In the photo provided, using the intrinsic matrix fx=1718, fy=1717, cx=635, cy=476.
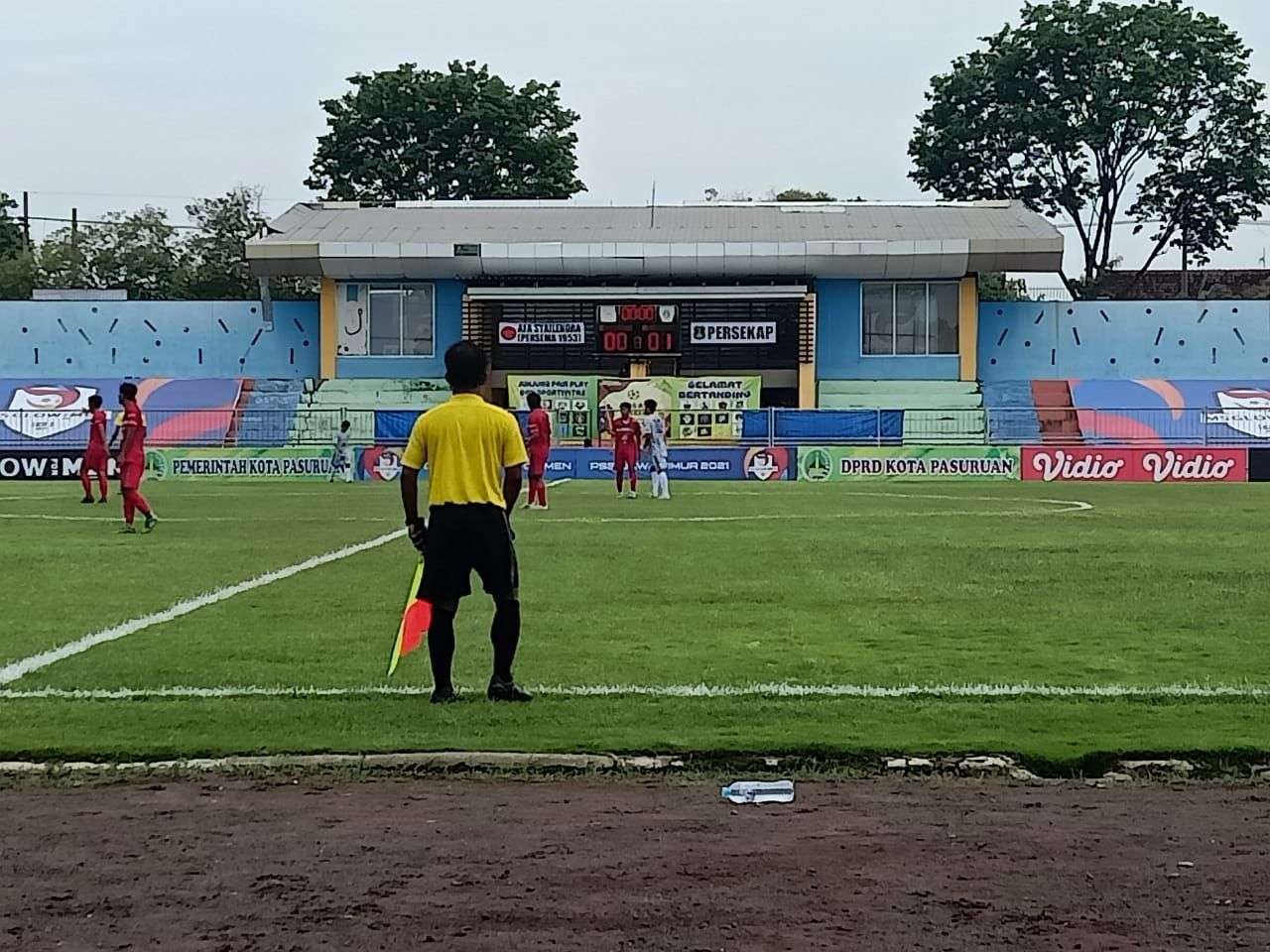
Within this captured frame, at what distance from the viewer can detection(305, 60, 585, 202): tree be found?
225 feet

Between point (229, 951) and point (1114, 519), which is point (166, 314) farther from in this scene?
point (229, 951)

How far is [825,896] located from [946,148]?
66.1 m

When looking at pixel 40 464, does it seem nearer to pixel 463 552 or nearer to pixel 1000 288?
pixel 463 552

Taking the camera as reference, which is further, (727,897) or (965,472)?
(965,472)

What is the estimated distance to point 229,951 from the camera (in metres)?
Result: 4.82

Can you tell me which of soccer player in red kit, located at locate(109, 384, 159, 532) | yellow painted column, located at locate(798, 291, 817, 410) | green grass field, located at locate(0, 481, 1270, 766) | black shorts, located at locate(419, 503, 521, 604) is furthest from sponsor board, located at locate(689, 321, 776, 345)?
black shorts, located at locate(419, 503, 521, 604)

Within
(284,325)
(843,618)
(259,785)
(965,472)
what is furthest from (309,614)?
(284,325)

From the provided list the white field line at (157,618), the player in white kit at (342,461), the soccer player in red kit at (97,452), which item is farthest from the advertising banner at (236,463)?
the white field line at (157,618)

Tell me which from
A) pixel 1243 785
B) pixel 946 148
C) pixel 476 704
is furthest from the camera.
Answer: pixel 946 148

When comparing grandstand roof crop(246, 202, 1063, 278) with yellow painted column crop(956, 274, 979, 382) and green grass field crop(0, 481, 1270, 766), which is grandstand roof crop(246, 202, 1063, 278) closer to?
yellow painted column crop(956, 274, 979, 382)

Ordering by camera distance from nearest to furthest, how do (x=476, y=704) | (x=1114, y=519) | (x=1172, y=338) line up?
(x=476, y=704) → (x=1114, y=519) → (x=1172, y=338)

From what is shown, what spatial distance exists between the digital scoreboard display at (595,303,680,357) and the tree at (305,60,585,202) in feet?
62.4

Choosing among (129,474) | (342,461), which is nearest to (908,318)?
(342,461)

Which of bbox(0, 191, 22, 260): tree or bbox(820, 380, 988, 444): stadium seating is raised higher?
bbox(0, 191, 22, 260): tree
